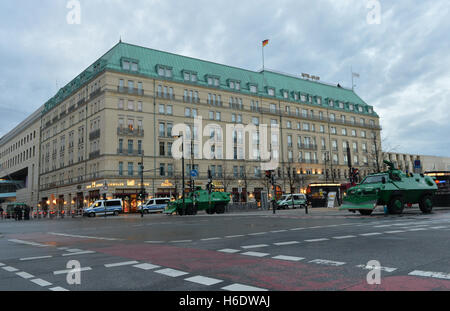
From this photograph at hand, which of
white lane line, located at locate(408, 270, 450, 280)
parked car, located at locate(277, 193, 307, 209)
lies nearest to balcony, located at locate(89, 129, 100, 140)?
parked car, located at locate(277, 193, 307, 209)

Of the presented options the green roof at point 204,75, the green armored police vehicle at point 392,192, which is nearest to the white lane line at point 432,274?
the green armored police vehicle at point 392,192

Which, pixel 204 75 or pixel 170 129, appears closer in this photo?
pixel 170 129

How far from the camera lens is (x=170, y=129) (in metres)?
58.9

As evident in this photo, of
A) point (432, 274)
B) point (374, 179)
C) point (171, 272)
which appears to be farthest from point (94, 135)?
point (432, 274)

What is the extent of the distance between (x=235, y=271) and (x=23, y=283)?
3099 millimetres

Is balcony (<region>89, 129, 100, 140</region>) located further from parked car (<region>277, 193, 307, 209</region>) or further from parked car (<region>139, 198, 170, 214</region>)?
parked car (<region>277, 193, 307, 209</region>)

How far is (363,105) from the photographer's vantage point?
88.1 m

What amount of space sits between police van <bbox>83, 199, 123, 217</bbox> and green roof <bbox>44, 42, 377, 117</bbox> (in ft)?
65.3

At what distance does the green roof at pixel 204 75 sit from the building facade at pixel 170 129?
9.2 inches

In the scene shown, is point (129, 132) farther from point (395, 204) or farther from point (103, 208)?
point (395, 204)

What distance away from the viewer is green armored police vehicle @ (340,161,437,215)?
18609mm

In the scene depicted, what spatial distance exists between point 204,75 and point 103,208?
30130 millimetres
